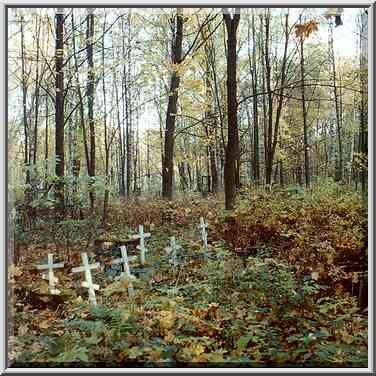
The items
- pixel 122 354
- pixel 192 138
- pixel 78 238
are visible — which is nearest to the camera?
pixel 122 354

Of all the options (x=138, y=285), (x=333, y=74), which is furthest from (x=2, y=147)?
(x=333, y=74)

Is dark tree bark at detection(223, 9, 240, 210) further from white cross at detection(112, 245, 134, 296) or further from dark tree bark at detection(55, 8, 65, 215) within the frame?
dark tree bark at detection(55, 8, 65, 215)

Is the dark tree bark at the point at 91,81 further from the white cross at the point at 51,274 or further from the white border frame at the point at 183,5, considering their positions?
the white cross at the point at 51,274

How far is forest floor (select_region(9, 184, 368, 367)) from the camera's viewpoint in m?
3.57

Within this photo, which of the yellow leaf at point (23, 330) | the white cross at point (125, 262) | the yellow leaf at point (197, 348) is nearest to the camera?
the yellow leaf at point (197, 348)

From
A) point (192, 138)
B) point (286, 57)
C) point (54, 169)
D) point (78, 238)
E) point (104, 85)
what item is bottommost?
point (78, 238)

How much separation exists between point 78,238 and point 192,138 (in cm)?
140

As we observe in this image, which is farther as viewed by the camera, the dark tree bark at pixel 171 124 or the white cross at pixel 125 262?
the dark tree bark at pixel 171 124

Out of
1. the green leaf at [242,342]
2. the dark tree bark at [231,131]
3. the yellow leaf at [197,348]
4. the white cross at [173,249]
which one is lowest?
the yellow leaf at [197,348]

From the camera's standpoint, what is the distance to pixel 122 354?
11.6ft

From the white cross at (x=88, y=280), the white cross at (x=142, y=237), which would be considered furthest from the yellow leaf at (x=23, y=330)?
the white cross at (x=142, y=237)

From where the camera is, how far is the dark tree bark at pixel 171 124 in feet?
13.2

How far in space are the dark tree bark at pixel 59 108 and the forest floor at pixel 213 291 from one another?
0.32m

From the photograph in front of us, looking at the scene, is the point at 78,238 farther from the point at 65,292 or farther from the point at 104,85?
the point at 104,85
